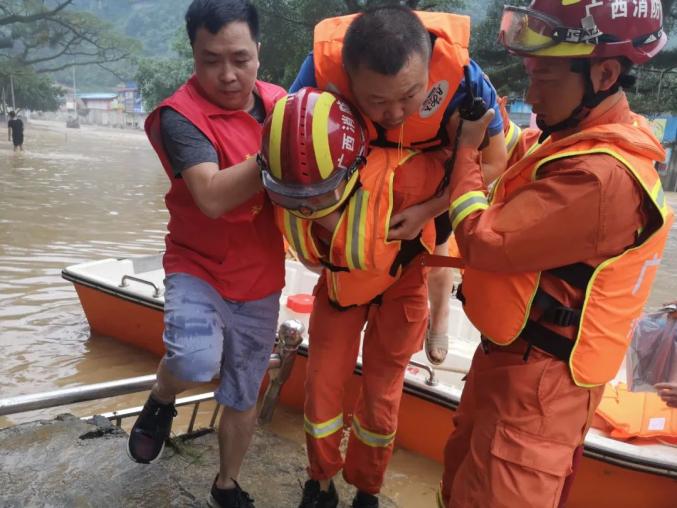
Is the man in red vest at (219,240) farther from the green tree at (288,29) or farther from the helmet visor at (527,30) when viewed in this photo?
the green tree at (288,29)

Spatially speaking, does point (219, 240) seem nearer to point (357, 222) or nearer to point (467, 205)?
point (357, 222)

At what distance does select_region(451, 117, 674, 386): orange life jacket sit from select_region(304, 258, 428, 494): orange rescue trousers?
1.79ft

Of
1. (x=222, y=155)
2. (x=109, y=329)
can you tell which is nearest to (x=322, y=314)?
(x=222, y=155)

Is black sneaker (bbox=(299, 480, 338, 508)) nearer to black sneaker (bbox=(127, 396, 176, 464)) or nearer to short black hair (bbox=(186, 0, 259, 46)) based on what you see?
black sneaker (bbox=(127, 396, 176, 464))

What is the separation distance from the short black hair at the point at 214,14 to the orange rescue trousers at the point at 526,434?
145 centimetres

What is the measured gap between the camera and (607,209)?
60.7 inches

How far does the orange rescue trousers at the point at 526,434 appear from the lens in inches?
66.7

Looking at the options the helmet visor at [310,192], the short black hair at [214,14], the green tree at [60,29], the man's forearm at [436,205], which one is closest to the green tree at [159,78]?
the green tree at [60,29]

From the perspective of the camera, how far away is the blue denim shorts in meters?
2.03

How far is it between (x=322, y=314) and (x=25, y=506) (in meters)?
1.33

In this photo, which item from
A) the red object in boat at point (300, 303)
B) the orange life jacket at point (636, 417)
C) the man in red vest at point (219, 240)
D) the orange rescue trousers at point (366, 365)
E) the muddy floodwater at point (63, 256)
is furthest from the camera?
the muddy floodwater at point (63, 256)

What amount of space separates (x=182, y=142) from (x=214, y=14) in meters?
0.45

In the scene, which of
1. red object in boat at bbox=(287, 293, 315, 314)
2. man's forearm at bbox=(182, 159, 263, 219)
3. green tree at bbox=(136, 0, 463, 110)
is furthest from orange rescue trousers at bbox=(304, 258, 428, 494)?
green tree at bbox=(136, 0, 463, 110)

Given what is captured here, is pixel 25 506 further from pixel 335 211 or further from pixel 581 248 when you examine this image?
pixel 581 248
